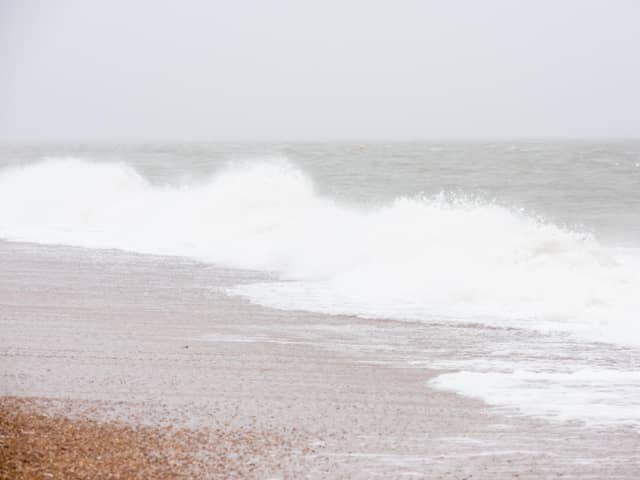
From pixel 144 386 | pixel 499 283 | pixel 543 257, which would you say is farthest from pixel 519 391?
pixel 543 257

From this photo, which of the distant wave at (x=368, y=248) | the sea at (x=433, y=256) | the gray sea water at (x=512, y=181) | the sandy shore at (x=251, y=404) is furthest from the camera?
the gray sea water at (x=512, y=181)

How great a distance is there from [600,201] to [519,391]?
100ft

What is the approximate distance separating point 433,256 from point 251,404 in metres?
10.8

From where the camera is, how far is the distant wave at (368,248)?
15.4 meters

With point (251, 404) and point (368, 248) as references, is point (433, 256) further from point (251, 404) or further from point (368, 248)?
point (251, 404)

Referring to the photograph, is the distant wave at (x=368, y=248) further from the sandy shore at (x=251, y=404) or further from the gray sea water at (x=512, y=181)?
A: the gray sea water at (x=512, y=181)

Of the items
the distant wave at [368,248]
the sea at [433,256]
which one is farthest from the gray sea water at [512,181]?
the distant wave at [368,248]

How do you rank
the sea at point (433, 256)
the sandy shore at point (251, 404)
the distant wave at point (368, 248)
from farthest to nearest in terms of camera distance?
the distant wave at point (368, 248)
the sea at point (433, 256)
the sandy shore at point (251, 404)

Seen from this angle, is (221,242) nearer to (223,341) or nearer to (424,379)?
(223,341)

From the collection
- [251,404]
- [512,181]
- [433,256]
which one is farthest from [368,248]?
[512,181]

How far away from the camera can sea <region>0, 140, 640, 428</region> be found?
10.9 meters

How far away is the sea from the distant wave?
0.05 m

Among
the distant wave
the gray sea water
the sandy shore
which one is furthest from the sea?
the sandy shore

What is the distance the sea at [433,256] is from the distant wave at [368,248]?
55mm
